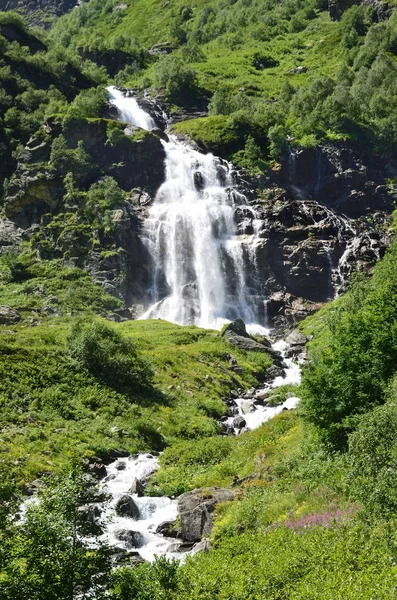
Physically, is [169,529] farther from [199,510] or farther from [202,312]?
[202,312]

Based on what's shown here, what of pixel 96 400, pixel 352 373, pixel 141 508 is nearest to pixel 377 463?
pixel 352 373

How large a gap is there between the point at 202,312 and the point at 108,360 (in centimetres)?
3606

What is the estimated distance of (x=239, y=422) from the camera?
36.4m

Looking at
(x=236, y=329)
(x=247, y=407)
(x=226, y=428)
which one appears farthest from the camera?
(x=236, y=329)

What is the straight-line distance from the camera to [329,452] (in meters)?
19.1

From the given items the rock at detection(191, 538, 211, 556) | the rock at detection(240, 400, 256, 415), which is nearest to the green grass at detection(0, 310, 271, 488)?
the rock at detection(240, 400, 256, 415)

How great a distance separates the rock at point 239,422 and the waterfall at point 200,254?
3380 centimetres

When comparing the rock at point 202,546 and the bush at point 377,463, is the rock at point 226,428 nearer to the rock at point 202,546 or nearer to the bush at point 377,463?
the rock at point 202,546

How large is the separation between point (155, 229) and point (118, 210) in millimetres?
6648

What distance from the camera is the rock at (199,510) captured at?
61.1ft

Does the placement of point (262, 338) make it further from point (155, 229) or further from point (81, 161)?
point (81, 161)

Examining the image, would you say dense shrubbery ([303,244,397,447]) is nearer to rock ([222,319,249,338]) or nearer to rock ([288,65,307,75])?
rock ([222,319,249,338])

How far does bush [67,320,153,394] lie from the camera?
3741cm

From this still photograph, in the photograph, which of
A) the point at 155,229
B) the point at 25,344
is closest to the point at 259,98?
the point at 155,229
